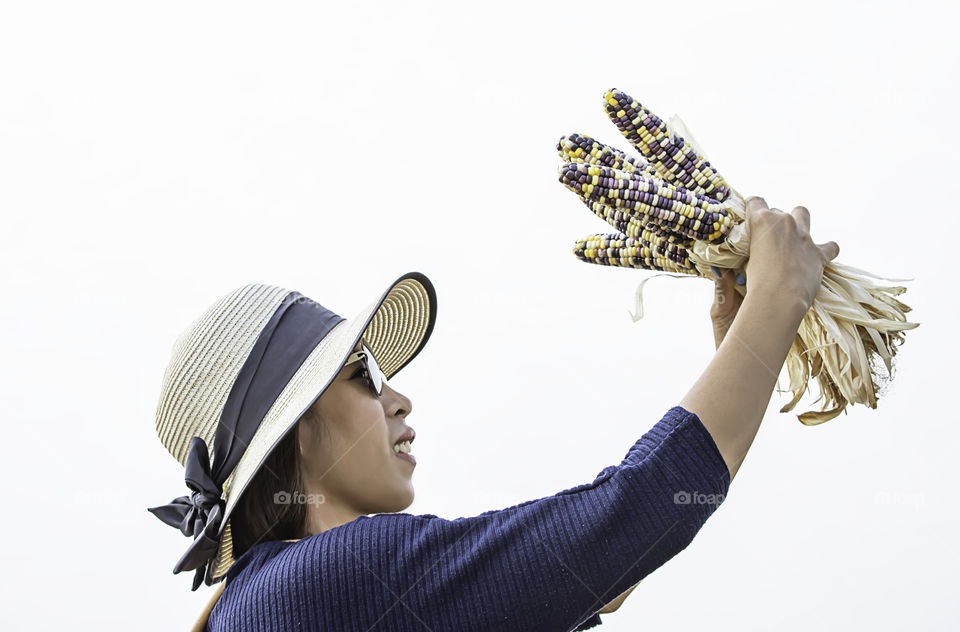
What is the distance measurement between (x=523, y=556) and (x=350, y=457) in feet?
1.33

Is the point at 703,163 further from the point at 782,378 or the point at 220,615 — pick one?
the point at 220,615

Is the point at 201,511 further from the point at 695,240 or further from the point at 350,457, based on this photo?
the point at 695,240

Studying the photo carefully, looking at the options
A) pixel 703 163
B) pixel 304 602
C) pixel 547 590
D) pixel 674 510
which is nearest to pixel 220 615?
pixel 304 602

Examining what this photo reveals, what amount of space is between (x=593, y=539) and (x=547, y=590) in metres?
0.07

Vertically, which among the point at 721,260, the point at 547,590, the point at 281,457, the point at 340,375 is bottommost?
the point at 547,590

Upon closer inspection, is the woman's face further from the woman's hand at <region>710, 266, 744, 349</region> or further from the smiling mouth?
the woman's hand at <region>710, 266, 744, 349</region>

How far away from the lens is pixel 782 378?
4.61ft

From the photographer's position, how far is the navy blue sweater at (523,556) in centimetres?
87

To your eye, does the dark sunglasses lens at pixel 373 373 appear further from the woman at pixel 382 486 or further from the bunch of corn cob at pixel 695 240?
the bunch of corn cob at pixel 695 240

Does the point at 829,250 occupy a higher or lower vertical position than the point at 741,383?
higher

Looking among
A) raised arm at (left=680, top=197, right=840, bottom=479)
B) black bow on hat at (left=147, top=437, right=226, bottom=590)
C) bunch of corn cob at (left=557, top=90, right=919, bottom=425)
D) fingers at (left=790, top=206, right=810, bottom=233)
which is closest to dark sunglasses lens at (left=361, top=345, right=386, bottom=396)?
black bow on hat at (left=147, top=437, right=226, bottom=590)

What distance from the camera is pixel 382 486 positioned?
4.00 feet

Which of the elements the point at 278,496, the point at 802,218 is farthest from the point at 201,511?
the point at 802,218

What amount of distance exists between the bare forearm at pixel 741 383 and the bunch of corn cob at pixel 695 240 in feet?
0.73
